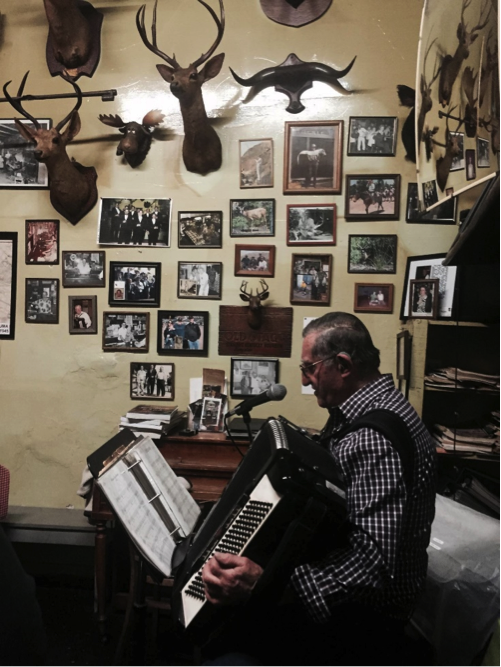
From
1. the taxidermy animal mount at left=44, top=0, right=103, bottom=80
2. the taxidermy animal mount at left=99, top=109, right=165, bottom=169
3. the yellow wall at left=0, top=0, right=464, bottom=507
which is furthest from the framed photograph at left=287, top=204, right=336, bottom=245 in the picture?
the taxidermy animal mount at left=44, top=0, right=103, bottom=80

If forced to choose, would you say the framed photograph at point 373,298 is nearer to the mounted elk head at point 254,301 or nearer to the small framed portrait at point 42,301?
the mounted elk head at point 254,301

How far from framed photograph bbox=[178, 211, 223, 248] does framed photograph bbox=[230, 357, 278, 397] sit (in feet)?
2.51

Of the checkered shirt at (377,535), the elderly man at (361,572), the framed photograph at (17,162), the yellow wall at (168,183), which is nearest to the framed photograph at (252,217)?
the yellow wall at (168,183)

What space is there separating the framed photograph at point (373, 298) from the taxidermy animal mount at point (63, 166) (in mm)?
1822

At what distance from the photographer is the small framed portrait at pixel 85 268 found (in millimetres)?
3256

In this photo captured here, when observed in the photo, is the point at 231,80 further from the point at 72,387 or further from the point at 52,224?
the point at 72,387

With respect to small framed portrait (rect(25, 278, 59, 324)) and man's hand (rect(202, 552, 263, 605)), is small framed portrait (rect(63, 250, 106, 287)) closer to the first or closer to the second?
small framed portrait (rect(25, 278, 59, 324))

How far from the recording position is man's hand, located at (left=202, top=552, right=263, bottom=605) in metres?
1.43

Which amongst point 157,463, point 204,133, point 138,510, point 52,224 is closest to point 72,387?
point 52,224

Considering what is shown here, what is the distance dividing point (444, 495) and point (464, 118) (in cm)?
167

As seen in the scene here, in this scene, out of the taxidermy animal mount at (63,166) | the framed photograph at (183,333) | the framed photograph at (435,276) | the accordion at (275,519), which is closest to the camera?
the accordion at (275,519)

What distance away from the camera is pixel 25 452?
3334mm

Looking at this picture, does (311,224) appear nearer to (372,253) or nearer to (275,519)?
(372,253)

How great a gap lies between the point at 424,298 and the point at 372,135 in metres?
1.05
